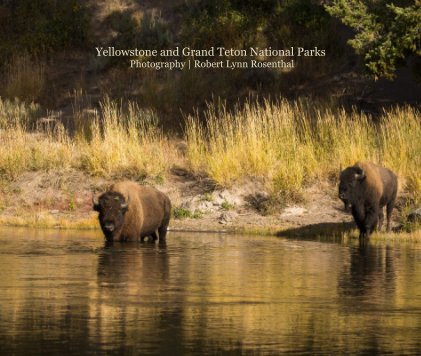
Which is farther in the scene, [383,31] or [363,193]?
[383,31]

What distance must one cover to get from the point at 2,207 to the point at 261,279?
1279 cm

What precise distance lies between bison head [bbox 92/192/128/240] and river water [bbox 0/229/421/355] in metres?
0.44

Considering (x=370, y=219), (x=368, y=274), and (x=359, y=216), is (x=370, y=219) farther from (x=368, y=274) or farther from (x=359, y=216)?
(x=368, y=274)

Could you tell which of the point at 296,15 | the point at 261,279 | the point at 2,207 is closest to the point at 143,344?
the point at 261,279

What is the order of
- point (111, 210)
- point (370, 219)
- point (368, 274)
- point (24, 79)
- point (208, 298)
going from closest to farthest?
point (208, 298), point (368, 274), point (111, 210), point (370, 219), point (24, 79)

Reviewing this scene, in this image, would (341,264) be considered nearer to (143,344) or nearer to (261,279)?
(261,279)

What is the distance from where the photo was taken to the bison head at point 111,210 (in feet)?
68.3

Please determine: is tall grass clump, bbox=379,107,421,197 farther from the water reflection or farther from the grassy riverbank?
the water reflection

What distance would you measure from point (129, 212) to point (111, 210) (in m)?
0.64

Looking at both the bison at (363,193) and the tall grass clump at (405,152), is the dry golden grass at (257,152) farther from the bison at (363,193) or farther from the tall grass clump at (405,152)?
the bison at (363,193)

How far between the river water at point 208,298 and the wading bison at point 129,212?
0.35 m

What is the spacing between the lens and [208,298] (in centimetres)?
1469

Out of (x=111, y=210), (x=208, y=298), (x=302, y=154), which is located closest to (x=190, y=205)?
(x=302, y=154)

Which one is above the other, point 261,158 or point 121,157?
point 121,157
